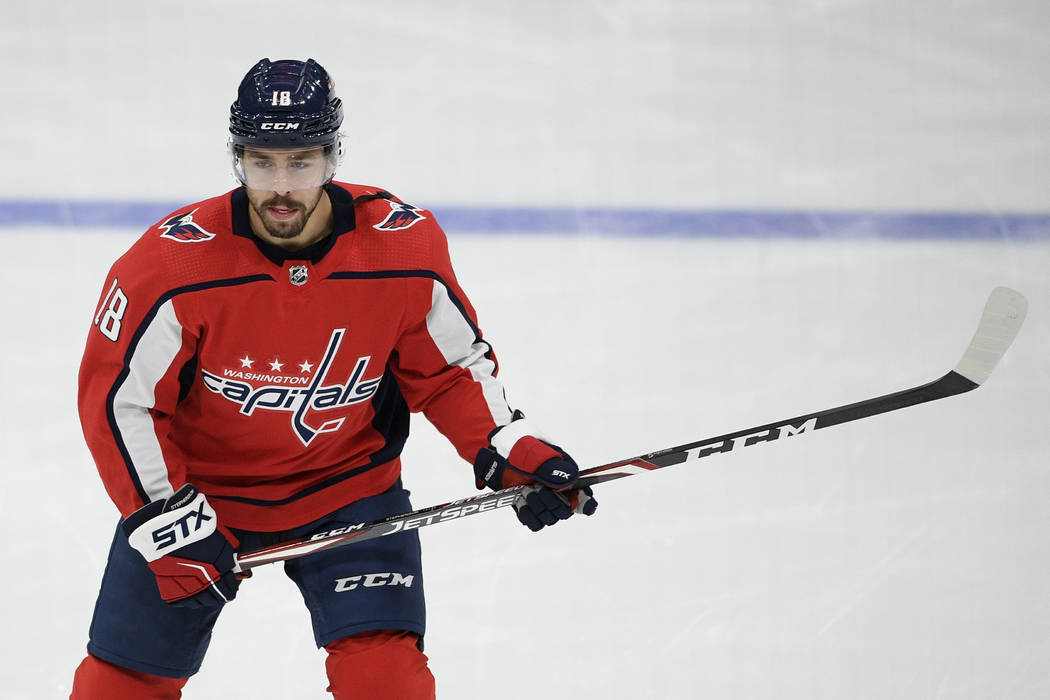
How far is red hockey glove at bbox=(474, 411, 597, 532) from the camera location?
7.00 ft

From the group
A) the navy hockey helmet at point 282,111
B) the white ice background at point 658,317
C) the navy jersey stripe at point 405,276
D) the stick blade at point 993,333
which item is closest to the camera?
the navy hockey helmet at point 282,111

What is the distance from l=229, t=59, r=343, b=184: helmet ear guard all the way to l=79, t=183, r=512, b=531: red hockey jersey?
0.14m

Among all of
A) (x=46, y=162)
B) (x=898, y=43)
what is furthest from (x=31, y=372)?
(x=898, y=43)

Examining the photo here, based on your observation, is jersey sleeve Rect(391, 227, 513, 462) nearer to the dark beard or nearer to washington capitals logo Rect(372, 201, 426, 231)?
washington capitals logo Rect(372, 201, 426, 231)

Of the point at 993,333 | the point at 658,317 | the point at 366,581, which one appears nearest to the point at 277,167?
the point at 366,581

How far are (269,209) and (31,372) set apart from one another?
1.63m

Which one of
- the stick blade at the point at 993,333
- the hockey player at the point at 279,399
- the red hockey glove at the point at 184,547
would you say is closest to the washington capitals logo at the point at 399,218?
the hockey player at the point at 279,399

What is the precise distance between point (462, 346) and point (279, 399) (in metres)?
0.34

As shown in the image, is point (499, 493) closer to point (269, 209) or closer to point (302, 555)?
point (302, 555)

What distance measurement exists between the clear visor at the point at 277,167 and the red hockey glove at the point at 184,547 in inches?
20.4

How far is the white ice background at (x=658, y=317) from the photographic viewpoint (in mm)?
2723

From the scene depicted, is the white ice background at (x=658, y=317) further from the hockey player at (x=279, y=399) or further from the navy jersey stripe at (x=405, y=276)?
the navy jersey stripe at (x=405, y=276)

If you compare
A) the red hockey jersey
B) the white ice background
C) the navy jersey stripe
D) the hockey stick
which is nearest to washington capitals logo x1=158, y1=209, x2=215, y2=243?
the red hockey jersey

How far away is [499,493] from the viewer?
7.17ft
